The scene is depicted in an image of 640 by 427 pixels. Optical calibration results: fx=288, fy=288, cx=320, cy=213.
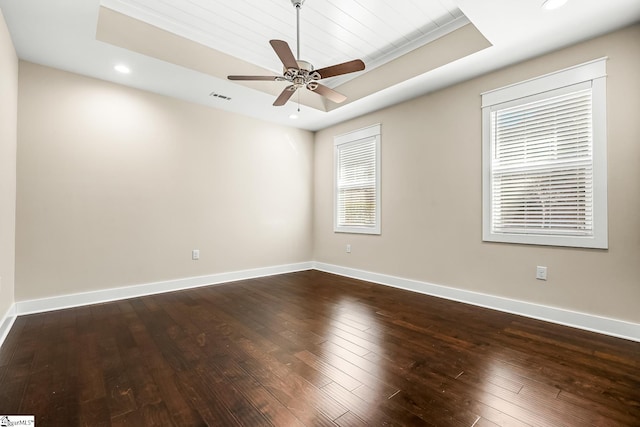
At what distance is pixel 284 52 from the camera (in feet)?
7.22

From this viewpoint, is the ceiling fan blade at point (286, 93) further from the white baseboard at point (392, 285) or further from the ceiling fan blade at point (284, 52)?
the white baseboard at point (392, 285)

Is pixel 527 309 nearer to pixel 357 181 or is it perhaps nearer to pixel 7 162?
pixel 357 181

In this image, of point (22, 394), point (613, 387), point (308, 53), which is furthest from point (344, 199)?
point (22, 394)

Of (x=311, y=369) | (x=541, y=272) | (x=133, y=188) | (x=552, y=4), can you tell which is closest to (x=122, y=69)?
(x=133, y=188)

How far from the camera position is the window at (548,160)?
2.59 m

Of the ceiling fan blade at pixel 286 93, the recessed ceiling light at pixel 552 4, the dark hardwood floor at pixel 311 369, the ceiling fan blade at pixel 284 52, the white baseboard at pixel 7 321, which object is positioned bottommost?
the dark hardwood floor at pixel 311 369

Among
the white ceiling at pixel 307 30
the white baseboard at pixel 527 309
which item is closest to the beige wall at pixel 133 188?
the white ceiling at pixel 307 30

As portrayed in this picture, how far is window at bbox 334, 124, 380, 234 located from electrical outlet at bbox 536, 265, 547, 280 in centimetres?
204

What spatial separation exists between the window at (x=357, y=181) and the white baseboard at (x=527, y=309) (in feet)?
3.06

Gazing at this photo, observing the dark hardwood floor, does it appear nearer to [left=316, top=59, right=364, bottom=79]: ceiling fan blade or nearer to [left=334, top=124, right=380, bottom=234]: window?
[left=334, top=124, right=380, bottom=234]: window

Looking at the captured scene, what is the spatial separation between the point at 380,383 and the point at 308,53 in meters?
3.46

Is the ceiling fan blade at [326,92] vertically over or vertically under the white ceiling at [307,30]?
under

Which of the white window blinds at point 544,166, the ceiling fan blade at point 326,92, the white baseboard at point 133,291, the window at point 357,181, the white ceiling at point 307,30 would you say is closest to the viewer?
the white ceiling at point 307,30

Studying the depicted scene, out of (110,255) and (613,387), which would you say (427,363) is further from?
(110,255)
